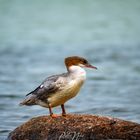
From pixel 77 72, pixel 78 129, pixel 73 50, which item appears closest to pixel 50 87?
pixel 77 72

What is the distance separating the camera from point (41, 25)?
121 feet

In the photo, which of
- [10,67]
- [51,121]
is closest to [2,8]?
[10,67]

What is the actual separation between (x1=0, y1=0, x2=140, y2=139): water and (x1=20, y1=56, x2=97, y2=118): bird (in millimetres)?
2010

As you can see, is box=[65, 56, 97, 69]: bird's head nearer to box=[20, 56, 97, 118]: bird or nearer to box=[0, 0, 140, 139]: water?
box=[20, 56, 97, 118]: bird

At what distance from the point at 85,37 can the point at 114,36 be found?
55.1 inches

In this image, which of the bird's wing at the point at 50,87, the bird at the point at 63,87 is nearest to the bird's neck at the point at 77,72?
the bird at the point at 63,87

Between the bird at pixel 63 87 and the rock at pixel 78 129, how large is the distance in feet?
0.95

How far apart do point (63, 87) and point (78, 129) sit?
0.81m

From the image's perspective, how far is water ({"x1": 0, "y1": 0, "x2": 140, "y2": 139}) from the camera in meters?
18.9

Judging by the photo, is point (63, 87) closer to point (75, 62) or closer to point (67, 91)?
point (67, 91)

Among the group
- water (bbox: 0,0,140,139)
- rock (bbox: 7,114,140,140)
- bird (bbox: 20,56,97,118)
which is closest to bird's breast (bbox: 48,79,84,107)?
bird (bbox: 20,56,97,118)

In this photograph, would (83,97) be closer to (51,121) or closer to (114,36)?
(51,121)

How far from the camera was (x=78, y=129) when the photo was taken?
39.4 feet

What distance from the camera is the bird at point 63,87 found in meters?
12.3
